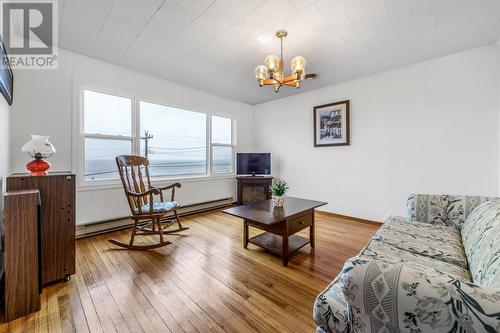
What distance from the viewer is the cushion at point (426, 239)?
1364mm

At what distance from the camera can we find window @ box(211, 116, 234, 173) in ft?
14.3

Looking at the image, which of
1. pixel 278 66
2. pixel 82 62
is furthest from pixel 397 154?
pixel 82 62

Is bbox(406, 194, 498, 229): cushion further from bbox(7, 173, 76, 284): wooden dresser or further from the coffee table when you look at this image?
bbox(7, 173, 76, 284): wooden dresser

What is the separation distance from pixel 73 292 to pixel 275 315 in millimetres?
1575

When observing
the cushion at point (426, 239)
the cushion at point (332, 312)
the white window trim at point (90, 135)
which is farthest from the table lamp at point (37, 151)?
the cushion at point (426, 239)

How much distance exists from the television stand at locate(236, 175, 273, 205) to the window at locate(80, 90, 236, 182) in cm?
57

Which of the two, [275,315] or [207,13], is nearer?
[275,315]

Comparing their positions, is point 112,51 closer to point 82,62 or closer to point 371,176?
point 82,62

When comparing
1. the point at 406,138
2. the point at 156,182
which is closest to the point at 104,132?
the point at 156,182

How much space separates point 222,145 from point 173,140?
1103mm

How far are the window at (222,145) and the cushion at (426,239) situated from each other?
323 centimetres

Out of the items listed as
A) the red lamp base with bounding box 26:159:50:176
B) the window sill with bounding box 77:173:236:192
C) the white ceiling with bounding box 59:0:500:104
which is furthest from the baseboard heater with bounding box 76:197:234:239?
the white ceiling with bounding box 59:0:500:104

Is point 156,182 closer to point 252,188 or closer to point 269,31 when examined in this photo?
point 252,188

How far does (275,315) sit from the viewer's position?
140 centimetres
